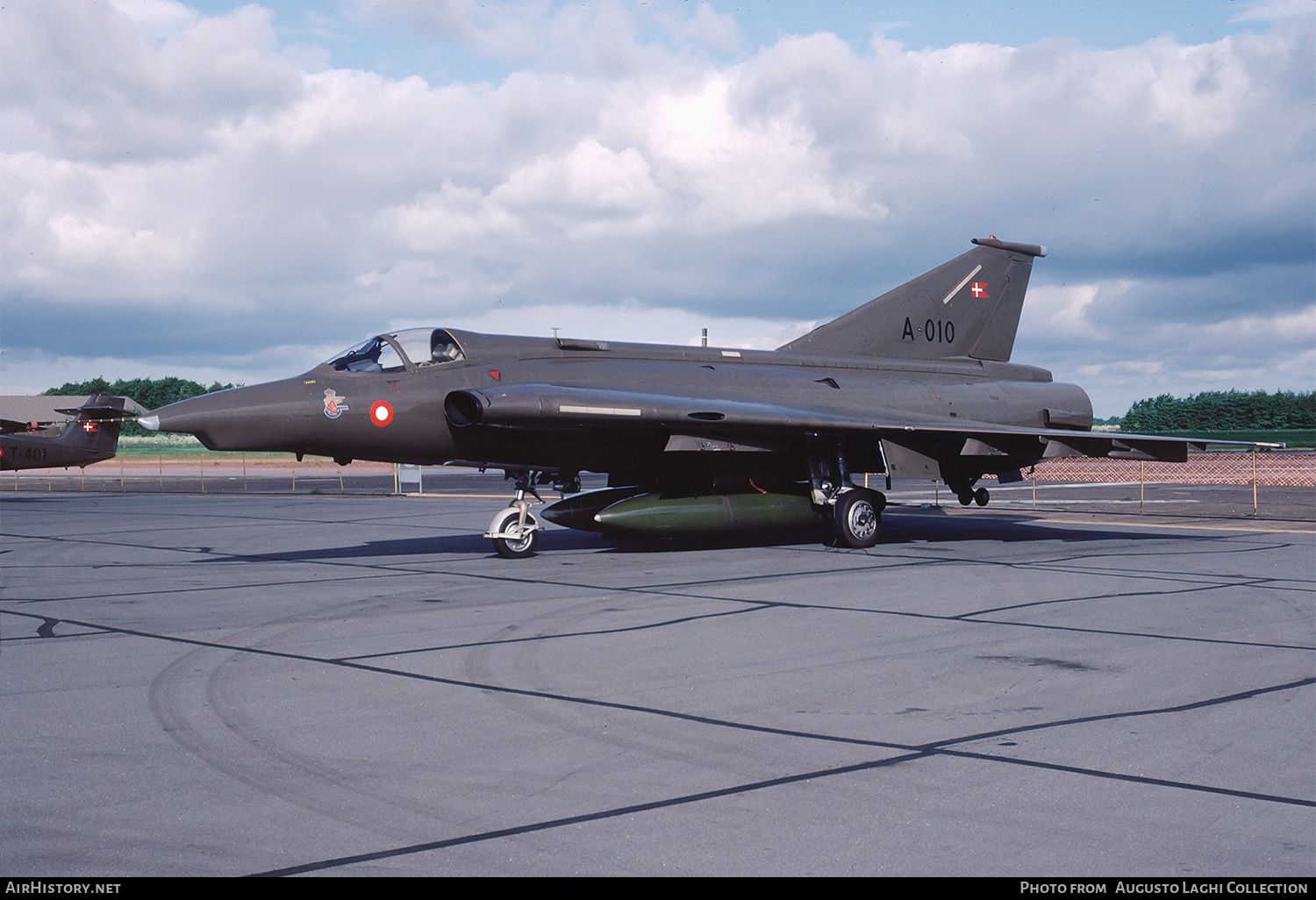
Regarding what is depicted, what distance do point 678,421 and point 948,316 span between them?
771 centimetres

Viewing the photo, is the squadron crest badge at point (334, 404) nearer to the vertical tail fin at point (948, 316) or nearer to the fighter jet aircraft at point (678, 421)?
the fighter jet aircraft at point (678, 421)

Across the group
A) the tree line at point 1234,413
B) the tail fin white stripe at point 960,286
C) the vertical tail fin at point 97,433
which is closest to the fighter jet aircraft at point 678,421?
the tail fin white stripe at point 960,286

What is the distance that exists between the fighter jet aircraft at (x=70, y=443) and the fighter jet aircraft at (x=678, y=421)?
71.0ft

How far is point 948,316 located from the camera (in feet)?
63.1

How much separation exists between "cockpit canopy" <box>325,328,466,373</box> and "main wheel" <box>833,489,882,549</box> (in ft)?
18.8

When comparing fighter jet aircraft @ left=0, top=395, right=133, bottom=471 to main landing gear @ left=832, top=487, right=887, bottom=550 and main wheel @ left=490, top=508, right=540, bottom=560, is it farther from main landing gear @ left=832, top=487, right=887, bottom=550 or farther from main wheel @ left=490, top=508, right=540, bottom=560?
main landing gear @ left=832, top=487, right=887, bottom=550

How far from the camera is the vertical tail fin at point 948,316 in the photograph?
733 inches

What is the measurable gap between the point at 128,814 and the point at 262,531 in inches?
611

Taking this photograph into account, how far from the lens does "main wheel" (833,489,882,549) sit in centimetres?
1499

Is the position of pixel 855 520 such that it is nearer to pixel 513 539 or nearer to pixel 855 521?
pixel 855 521
